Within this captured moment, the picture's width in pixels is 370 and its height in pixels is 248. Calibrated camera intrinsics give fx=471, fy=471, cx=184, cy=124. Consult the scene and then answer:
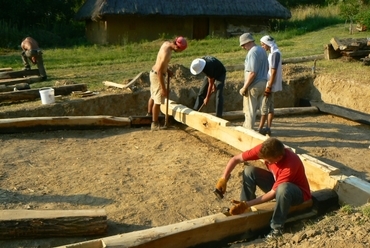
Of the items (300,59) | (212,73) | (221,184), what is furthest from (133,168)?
(300,59)

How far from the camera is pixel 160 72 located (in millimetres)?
7863

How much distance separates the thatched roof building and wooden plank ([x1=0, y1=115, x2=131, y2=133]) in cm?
1287

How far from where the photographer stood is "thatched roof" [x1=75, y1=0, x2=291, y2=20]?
68.4 feet

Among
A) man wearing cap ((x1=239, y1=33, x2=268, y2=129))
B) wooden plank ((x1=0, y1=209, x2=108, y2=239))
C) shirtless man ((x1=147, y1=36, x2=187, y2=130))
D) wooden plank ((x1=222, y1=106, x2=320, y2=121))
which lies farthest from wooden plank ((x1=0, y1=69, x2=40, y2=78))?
wooden plank ((x1=0, y1=209, x2=108, y2=239))

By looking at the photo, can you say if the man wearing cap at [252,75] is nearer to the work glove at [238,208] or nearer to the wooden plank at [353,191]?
the wooden plank at [353,191]

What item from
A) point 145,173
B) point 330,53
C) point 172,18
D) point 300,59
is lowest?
point 145,173

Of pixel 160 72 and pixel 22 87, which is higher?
pixel 160 72

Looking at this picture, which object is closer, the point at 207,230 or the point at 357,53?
the point at 207,230

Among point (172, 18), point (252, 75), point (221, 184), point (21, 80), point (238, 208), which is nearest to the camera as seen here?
point (238, 208)

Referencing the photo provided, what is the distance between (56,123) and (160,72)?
198cm

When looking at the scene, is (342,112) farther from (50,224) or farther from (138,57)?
(138,57)

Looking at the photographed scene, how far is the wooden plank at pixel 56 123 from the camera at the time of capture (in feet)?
25.5

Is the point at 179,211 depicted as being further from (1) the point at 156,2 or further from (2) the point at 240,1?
(2) the point at 240,1

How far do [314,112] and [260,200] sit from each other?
21.7ft
